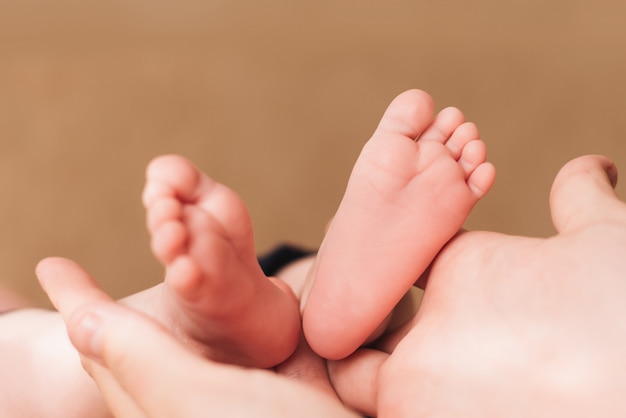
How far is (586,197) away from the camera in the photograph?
0.42 meters

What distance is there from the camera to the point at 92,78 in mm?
1010

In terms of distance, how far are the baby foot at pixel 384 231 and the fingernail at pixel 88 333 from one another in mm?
149

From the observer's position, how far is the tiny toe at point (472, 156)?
18.3 inches

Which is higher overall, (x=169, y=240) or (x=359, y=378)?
(x=169, y=240)

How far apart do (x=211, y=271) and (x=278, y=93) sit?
682 millimetres

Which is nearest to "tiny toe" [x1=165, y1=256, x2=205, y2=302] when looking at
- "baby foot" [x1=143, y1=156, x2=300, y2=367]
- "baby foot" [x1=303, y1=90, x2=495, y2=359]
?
"baby foot" [x1=143, y1=156, x2=300, y2=367]

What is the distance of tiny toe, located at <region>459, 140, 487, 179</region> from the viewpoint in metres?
0.47

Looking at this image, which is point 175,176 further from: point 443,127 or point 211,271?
point 443,127

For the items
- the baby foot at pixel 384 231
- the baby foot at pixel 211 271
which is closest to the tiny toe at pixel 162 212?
the baby foot at pixel 211 271

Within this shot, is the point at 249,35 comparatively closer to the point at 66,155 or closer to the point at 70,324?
the point at 66,155

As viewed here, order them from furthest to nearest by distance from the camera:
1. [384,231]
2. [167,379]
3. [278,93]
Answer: [278,93] < [384,231] < [167,379]

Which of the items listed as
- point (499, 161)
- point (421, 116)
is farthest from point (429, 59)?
point (421, 116)

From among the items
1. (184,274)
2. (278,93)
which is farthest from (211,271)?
(278,93)

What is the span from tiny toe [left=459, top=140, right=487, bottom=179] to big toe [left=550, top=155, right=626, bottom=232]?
50 millimetres
